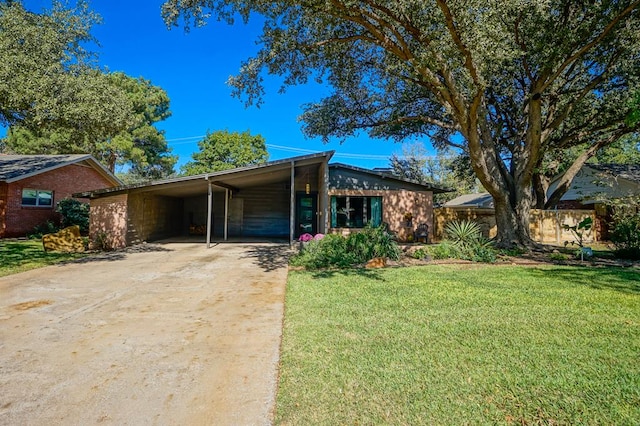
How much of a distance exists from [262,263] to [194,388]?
5964mm

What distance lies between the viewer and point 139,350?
3.25 m

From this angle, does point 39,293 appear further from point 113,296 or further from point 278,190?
point 278,190

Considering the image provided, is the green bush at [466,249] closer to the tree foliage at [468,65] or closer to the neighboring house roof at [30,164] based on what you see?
the tree foliage at [468,65]

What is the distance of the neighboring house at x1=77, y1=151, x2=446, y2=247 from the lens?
11352 millimetres

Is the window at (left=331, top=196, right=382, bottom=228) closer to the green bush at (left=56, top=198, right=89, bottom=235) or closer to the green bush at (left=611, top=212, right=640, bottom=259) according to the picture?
the green bush at (left=611, top=212, right=640, bottom=259)

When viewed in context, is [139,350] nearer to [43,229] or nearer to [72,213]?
[72,213]

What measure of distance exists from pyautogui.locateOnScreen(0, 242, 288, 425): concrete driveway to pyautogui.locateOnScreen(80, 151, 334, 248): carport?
508cm

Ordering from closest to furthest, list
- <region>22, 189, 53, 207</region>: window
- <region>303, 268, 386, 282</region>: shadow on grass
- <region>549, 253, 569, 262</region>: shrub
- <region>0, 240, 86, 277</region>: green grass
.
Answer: <region>303, 268, 386, 282</region>: shadow on grass
<region>0, 240, 86, 277</region>: green grass
<region>549, 253, 569, 262</region>: shrub
<region>22, 189, 53, 207</region>: window

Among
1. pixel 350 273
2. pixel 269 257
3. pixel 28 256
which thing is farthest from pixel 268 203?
pixel 350 273

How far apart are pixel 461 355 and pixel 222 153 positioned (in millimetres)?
30671

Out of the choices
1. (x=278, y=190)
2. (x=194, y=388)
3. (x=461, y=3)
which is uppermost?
(x=461, y=3)

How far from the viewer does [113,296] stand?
525 centimetres

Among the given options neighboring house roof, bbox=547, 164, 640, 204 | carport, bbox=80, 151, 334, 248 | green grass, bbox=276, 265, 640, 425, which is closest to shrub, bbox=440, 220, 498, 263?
green grass, bbox=276, 265, 640, 425

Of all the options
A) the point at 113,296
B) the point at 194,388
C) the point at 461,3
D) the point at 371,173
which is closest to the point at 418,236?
the point at 371,173
